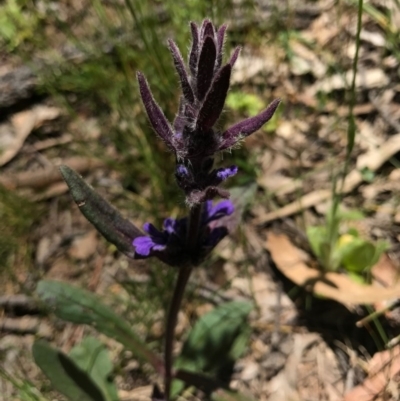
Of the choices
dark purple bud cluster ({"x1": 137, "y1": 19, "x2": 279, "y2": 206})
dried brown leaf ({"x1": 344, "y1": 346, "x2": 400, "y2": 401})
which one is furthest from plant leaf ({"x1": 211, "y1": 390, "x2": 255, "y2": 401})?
dark purple bud cluster ({"x1": 137, "y1": 19, "x2": 279, "y2": 206})

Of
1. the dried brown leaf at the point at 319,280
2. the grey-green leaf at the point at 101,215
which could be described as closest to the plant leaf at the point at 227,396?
the dried brown leaf at the point at 319,280

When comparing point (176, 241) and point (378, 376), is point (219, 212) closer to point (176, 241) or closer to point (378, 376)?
point (176, 241)

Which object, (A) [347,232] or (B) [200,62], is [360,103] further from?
(B) [200,62]

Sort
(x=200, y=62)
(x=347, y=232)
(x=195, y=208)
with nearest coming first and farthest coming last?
(x=200, y=62) < (x=195, y=208) < (x=347, y=232)

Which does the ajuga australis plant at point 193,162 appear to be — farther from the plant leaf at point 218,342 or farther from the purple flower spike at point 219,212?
the plant leaf at point 218,342

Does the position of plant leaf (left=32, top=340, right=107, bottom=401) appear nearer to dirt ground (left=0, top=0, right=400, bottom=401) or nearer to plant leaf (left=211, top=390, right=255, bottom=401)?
dirt ground (left=0, top=0, right=400, bottom=401)

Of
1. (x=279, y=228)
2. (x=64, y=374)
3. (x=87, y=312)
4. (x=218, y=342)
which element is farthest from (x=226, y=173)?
(x=279, y=228)

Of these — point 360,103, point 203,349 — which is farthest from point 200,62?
point 360,103
